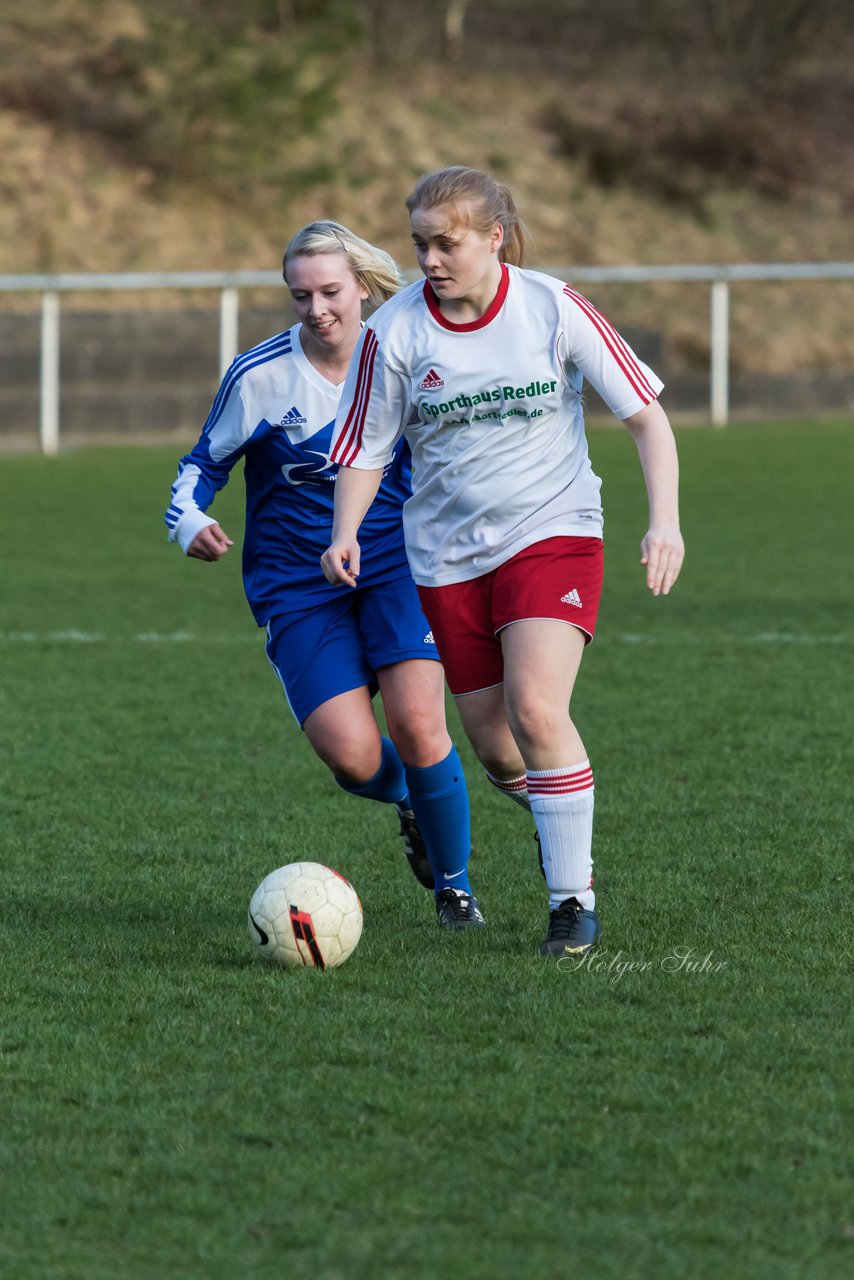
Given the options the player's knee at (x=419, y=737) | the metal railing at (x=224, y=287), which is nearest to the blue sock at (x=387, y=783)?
the player's knee at (x=419, y=737)

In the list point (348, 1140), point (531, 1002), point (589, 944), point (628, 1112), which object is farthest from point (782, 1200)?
point (589, 944)

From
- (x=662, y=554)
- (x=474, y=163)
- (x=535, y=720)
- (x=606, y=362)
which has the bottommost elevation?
(x=535, y=720)

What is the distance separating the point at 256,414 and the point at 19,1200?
2.49m

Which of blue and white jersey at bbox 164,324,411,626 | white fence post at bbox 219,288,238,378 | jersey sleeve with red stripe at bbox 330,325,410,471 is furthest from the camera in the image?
white fence post at bbox 219,288,238,378

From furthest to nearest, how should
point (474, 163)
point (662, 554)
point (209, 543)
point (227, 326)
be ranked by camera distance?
point (474, 163) → point (227, 326) → point (209, 543) → point (662, 554)

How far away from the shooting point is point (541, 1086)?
3.41 meters

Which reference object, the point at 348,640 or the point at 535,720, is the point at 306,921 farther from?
the point at 348,640

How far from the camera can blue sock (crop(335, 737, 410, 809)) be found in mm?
5082

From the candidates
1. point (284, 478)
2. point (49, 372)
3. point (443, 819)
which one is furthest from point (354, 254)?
point (49, 372)

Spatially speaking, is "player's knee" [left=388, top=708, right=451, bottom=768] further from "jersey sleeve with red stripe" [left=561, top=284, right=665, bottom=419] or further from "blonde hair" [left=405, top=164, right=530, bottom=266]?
"blonde hair" [left=405, top=164, right=530, bottom=266]

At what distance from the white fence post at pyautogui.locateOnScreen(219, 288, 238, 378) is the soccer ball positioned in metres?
16.6

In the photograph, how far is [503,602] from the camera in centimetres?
435

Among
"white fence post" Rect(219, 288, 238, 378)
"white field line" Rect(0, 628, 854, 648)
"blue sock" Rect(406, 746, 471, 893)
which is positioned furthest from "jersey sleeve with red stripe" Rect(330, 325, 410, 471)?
"white fence post" Rect(219, 288, 238, 378)

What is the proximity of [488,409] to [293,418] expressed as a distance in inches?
31.1
